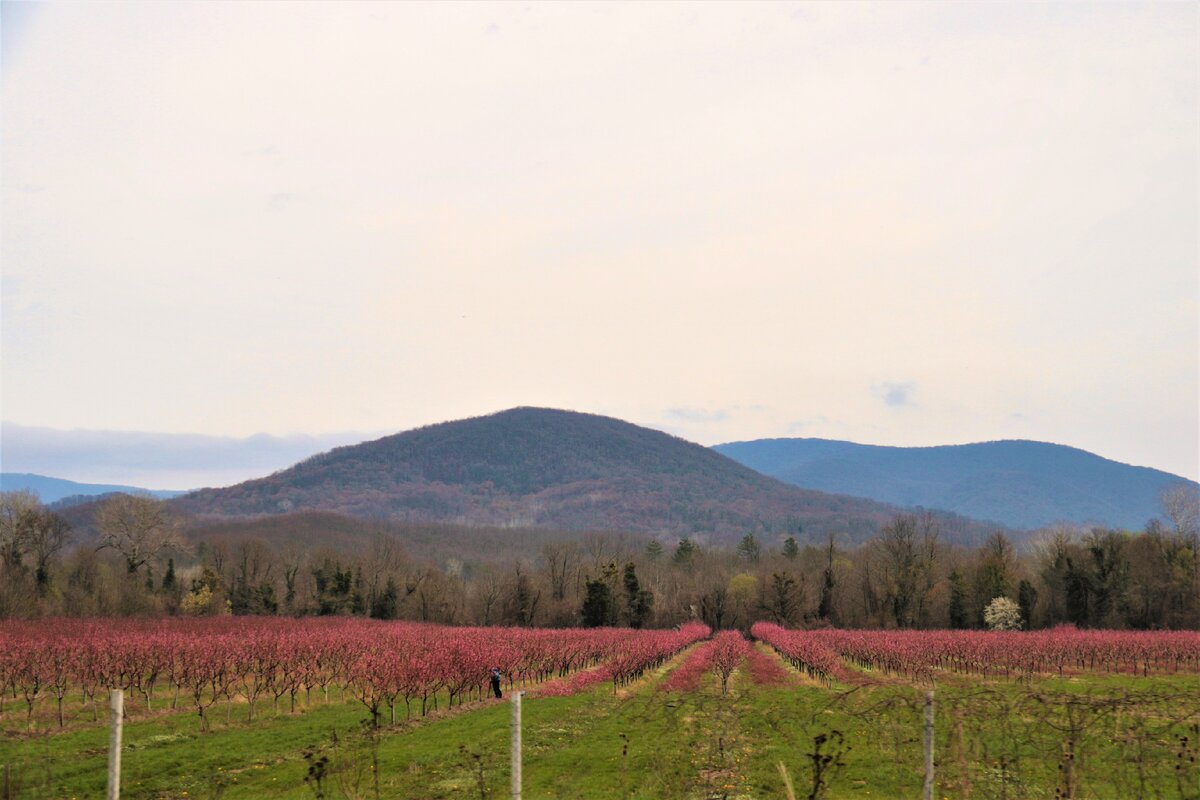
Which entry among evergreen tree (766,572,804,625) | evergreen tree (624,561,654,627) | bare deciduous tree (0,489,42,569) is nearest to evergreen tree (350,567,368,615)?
evergreen tree (624,561,654,627)

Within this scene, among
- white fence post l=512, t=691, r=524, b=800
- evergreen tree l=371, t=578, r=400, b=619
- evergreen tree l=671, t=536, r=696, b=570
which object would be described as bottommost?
evergreen tree l=371, t=578, r=400, b=619

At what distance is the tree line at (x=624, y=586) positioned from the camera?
84812 millimetres

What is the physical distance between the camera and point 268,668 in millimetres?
36094

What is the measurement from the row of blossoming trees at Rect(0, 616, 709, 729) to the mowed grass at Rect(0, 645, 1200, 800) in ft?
5.54

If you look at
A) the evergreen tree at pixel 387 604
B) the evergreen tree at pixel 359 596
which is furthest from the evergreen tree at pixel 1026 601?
the evergreen tree at pixel 359 596

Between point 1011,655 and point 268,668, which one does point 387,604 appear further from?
point 1011,655

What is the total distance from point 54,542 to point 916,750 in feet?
324

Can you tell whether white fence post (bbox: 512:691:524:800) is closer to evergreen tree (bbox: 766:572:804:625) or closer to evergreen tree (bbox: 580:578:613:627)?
evergreen tree (bbox: 580:578:613:627)

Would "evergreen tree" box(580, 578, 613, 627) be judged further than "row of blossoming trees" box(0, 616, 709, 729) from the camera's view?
Yes

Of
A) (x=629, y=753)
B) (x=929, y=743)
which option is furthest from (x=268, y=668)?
(x=929, y=743)

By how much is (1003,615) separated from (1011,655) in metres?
40.2

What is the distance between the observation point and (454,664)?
1494 inches

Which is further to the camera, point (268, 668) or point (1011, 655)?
point (1011, 655)

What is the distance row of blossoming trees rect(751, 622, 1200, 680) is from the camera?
4975 centimetres
